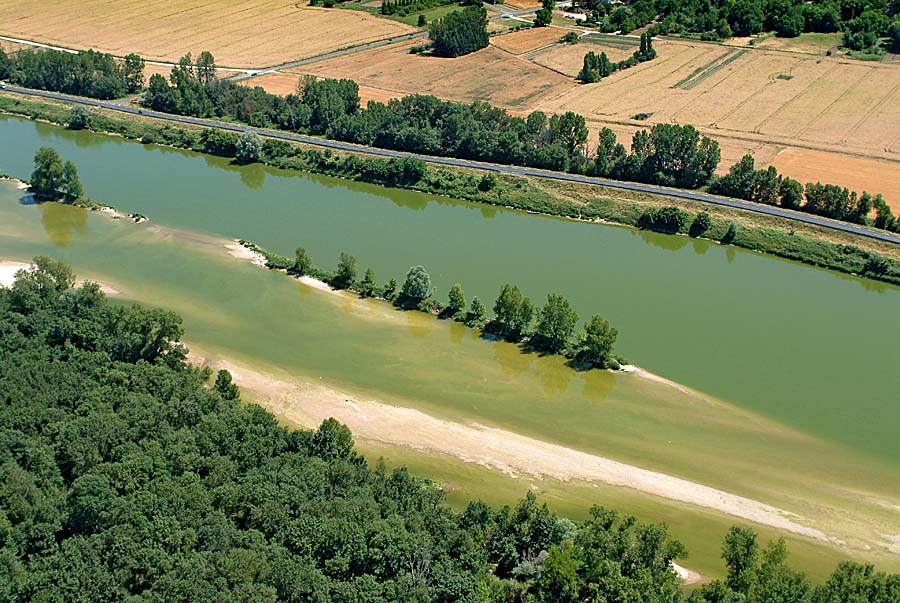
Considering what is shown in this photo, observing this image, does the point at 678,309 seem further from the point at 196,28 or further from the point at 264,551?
the point at 196,28

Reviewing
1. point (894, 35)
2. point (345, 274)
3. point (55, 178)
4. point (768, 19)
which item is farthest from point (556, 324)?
point (768, 19)

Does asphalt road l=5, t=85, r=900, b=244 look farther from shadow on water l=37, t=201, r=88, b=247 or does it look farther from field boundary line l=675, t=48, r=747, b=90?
field boundary line l=675, t=48, r=747, b=90

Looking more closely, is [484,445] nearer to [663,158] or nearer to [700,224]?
[700,224]

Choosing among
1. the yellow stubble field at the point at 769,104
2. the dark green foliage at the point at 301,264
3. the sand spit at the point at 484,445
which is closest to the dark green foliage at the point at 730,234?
the yellow stubble field at the point at 769,104

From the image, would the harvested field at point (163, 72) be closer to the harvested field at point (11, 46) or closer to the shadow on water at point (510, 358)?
the harvested field at point (11, 46)

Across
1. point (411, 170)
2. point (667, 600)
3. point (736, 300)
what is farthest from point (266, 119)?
point (667, 600)

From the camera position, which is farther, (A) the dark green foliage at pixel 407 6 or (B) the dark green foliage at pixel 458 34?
(A) the dark green foliage at pixel 407 6
